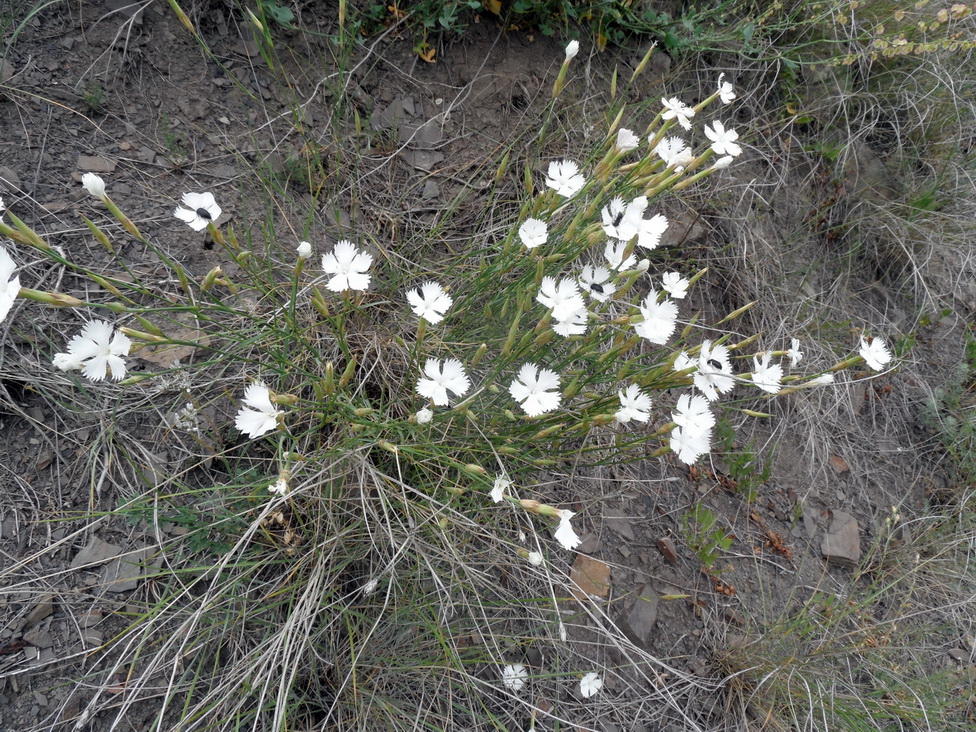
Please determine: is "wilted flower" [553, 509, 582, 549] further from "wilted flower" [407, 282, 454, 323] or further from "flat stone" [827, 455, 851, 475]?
"flat stone" [827, 455, 851, 475]

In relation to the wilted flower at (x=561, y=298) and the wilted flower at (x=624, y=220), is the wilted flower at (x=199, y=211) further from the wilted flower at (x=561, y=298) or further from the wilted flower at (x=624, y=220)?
the wilted flower at (x=624, y=220)

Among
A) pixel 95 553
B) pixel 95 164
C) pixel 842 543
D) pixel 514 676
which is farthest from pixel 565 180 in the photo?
pixel 842 543

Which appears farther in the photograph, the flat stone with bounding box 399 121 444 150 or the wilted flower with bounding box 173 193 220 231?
the flat stone with bounding box 399 121 444 150

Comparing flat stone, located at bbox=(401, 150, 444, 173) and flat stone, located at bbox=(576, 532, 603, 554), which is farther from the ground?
flat stone, located at bbox=(401, 150, 444, 173)

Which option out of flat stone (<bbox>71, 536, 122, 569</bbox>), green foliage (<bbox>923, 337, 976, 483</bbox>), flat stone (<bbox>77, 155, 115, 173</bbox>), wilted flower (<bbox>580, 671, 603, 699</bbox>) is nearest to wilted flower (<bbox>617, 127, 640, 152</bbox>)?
wilted flower (<bbox>580, 671, 603, 699</bbox>)

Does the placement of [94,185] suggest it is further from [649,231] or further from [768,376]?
[768,376]

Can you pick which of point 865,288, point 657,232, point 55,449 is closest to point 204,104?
point 55,449
